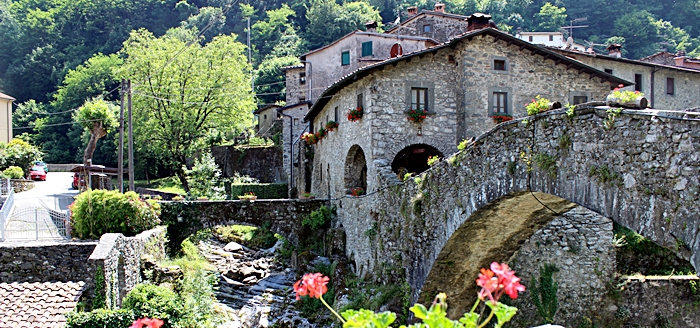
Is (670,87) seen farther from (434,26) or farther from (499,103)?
(434,26)

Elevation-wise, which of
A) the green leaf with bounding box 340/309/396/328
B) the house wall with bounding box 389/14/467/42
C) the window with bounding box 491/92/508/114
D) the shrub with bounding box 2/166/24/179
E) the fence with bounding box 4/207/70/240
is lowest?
the fence with bounding box 4/207/70/240

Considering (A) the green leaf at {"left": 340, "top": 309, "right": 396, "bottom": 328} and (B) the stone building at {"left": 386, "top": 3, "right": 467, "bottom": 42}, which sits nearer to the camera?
(A) the green leaf at {"left": 340, "top": 309, "right": 396, "bottom": 328}

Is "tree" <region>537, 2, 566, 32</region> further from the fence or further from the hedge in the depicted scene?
the fence

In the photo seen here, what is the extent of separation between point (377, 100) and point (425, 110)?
1.65 metres

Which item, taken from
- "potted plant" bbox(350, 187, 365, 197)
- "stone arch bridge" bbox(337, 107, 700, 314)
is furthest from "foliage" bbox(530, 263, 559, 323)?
"potted plant" bbox(350, 187, 365, 197)

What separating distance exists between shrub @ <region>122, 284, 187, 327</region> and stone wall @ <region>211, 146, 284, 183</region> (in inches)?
990

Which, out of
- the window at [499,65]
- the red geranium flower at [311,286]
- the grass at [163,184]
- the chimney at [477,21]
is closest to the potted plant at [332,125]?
the chimney at [477,21]

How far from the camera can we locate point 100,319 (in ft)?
51.2

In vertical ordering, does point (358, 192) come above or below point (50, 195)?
above

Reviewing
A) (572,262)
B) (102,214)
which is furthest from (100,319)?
(572,262)

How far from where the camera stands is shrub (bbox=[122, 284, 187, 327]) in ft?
54.3

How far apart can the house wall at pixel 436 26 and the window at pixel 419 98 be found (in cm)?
1691

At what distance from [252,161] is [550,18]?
38.5m

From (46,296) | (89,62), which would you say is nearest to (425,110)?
(46,296)
